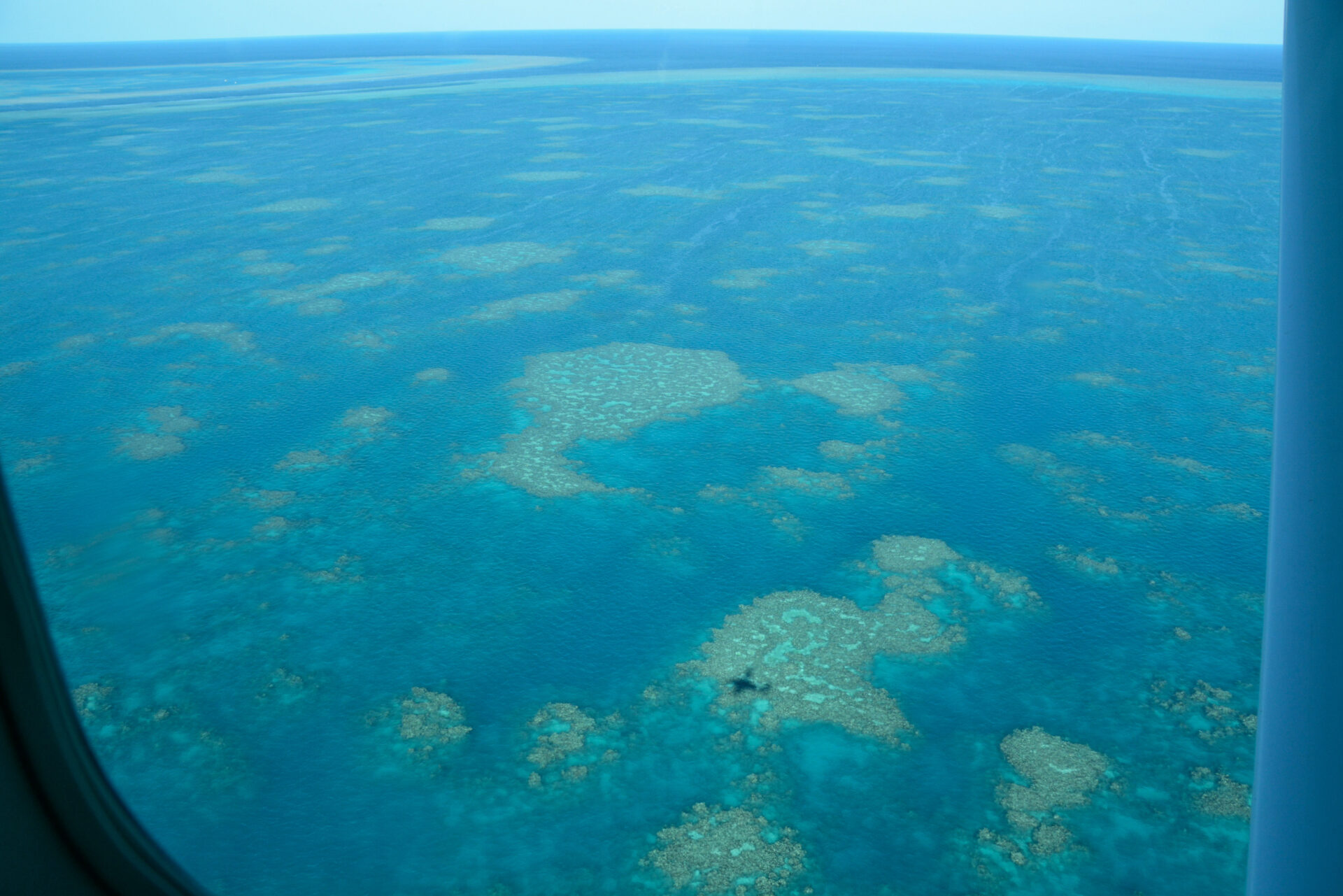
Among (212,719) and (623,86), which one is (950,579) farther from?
(623,86)

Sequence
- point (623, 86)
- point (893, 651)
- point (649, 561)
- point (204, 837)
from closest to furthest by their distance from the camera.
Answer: point (204, 837) → point (893, 651) → point (649, 561) → point (623, 86)

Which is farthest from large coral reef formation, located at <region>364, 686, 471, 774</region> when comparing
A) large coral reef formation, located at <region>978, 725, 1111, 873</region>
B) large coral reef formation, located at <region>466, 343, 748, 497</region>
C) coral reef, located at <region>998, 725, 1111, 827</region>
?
coral reef, located at <region>998, 725, 1111, 827</region>

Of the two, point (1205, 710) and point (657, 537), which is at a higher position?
point (657, 537)

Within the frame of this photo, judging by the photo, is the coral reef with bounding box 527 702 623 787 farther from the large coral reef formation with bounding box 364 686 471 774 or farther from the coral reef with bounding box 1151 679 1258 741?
the coral reef with bounding box 1151 679 1258 741

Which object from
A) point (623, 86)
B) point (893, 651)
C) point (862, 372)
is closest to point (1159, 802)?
point (893, 651)

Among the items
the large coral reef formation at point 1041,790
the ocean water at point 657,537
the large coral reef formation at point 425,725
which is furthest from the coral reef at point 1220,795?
the large coral reef formation at point 425,725

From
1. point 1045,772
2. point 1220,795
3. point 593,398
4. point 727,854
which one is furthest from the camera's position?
point 593,398

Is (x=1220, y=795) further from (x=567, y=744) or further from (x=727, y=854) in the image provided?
(x=567, y=744)

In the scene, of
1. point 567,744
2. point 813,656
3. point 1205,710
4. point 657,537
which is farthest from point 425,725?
point 1205,710
